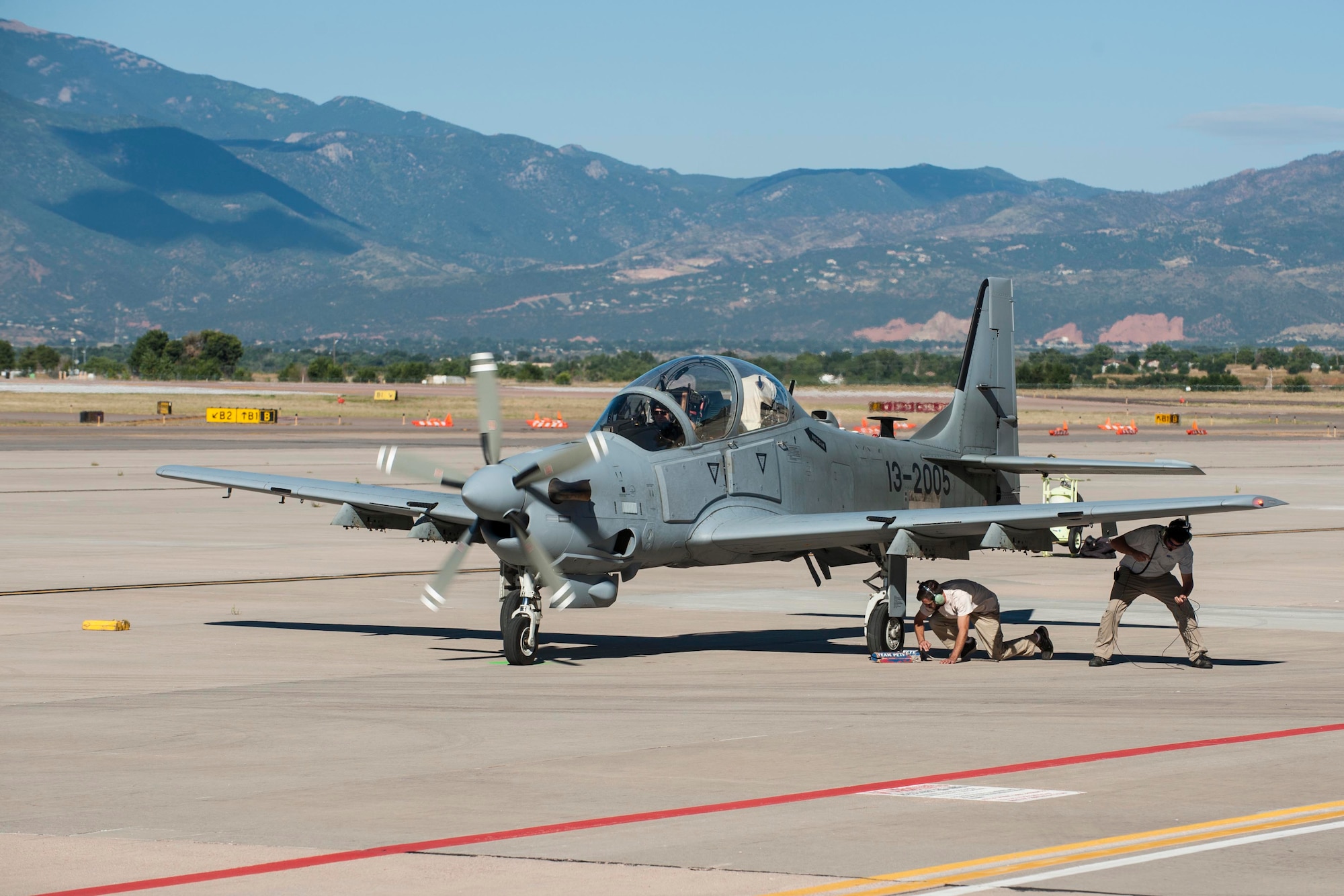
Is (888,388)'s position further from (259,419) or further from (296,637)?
(296,637)

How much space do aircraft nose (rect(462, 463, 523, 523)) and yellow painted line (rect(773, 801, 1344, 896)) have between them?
7.98 m

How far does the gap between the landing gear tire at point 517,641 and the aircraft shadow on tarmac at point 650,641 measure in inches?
25.9

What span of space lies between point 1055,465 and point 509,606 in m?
8.02

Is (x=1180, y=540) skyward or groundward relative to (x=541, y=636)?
skyward

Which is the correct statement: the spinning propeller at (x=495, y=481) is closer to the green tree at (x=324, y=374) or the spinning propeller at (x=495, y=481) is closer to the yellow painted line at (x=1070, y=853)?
the yellow painted line at (x=1070, y=853)

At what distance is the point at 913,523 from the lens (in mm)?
18422

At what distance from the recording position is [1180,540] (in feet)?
58.4

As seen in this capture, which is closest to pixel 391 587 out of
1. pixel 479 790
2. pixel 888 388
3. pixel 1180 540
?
pixel 1180 540

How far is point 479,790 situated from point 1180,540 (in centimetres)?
932

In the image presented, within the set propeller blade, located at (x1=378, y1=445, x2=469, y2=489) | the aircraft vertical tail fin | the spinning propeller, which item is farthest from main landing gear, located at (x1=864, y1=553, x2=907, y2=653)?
propeller blade, located at (x1=378, y1=445, x2=469, y2=489)

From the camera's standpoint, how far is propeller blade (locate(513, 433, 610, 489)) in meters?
16.6

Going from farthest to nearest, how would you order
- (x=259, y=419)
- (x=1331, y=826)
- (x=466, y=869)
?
(x=259, y=419), (x=1331, y=826), (x=466, y=869)

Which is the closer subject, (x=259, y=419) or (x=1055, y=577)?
(x=1055, y=577)

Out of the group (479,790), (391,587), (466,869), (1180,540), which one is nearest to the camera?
(466,869)
